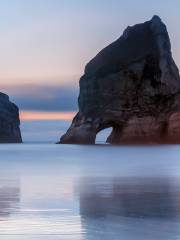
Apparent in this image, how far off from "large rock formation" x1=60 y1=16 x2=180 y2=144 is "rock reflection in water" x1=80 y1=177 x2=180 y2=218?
404 ft

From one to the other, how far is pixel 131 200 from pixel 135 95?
452ft

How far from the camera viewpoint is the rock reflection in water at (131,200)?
15.6m

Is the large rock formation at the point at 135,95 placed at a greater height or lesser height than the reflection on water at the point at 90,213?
lesser

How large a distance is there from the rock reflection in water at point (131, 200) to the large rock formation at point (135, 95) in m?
123

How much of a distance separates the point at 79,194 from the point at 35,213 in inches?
234

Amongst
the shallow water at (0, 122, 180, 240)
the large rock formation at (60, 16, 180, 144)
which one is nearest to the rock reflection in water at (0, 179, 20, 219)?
the shallow water at (0, 122, 180, 240)

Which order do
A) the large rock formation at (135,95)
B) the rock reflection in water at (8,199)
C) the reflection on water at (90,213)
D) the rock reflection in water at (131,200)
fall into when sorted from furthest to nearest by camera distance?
1. the large rock formation at (135,95)
2. the rock reflection in water at (8,199)
3. the rock reflection in water at (131,200)
4. the reflection on water at (90,213)

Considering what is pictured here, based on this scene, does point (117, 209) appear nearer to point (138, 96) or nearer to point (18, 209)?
point (18, 209)

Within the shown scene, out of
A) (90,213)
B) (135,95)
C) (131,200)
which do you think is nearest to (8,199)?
(131,200)

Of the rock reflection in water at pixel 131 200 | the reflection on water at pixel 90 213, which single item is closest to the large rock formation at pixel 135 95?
the rock reflection in water at pixel 131 200

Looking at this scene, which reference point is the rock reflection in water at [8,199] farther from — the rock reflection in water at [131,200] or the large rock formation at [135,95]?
the large rock formation at [135,95]

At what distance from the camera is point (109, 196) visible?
20.5 metres

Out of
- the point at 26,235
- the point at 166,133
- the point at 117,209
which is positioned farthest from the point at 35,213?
the point at 166,133

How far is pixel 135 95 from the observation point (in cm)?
15612
